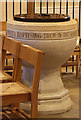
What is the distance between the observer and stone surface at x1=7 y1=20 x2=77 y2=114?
10.7 ft

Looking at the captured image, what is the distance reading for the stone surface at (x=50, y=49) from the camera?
3.28m

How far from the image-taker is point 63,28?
10.9ft

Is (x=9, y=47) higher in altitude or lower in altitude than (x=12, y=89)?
higher

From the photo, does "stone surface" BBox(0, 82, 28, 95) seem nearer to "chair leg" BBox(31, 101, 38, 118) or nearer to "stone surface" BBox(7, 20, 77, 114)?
"chair leg" BBox(31, 101, 38, 118)

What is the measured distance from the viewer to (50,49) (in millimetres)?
3301

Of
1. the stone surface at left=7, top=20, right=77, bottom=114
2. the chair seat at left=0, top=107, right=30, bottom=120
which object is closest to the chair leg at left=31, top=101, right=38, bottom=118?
the chair seat at left=0, top=107, right=30, bottom=120

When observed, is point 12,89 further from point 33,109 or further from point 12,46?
point 12,46

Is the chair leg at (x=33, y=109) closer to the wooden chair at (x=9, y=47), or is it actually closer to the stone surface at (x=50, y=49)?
the wooden chair at (x=9, y=47)

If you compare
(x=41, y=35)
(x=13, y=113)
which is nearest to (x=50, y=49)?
(x=41, y=35)

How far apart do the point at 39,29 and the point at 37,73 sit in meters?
0.80

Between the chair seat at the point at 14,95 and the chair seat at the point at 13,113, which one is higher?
the chair seat at the point at 14,95

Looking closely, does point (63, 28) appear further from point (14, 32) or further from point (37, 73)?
point (37, 73)

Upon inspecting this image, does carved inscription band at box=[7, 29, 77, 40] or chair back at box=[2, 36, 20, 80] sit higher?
carved inscription band at box=[7, 29, 77, 40]

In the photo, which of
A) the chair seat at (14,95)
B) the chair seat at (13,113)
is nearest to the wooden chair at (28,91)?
the chair seat at (14,95)
